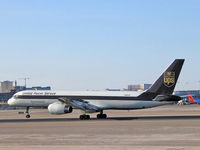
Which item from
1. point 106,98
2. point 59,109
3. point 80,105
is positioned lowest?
point 59,109

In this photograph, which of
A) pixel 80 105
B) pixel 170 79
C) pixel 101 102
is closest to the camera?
pixel 170 79

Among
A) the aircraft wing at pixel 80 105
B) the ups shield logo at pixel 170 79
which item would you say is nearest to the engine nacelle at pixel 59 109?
the aircraft wing at pixel 80 105

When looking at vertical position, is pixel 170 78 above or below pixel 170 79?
above

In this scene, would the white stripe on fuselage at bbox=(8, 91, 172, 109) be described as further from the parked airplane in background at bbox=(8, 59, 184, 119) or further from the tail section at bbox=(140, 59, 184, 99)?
the tail section at bbox=(140, 59, 184, 99)

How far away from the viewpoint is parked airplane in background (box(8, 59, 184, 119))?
4991 centimetres

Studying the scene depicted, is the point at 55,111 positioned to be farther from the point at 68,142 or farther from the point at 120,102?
the point at 68,142

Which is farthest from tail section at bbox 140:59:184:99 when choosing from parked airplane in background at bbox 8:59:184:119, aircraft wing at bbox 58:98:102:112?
aircraft wing at bbox 58:98:102:112

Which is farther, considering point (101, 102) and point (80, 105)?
point (101, 102)

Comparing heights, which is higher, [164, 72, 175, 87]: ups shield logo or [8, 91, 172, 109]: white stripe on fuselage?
[164, 72, 175, 87]: ups shield logo

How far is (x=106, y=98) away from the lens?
5334 cm

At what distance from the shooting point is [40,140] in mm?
27812

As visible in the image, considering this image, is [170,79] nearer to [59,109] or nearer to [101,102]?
[101,102]

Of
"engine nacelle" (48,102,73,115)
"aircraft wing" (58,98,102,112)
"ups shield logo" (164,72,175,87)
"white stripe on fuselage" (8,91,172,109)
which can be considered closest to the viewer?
"ups shield logo" (164,72,175,87)

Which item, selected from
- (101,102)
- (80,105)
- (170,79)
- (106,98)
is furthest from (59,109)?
(170,79)
